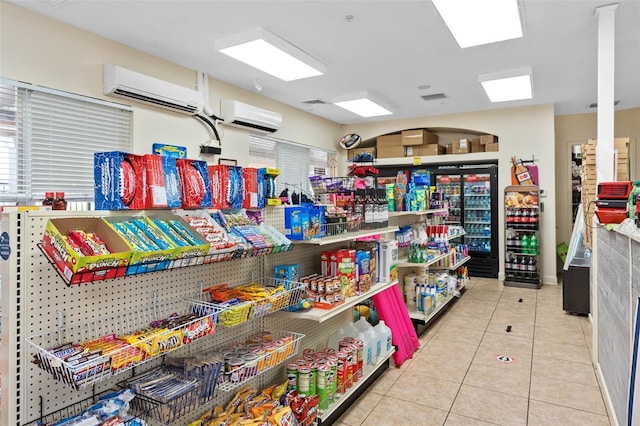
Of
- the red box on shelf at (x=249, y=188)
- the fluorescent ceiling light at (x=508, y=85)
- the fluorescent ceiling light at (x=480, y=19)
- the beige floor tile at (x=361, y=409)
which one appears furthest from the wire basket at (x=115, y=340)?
the fluorescent ceiling light at (x=508, y=85)

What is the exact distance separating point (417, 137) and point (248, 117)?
3799 millimetres

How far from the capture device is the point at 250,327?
2.64 meters

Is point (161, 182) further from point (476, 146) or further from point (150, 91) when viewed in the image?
→ point (476, 146)

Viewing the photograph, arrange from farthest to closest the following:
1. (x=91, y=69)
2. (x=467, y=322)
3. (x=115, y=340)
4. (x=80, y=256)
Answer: (x=467, y=322) < (x=91, y=69) < (x=115, y=340) < (x=80, y=256)

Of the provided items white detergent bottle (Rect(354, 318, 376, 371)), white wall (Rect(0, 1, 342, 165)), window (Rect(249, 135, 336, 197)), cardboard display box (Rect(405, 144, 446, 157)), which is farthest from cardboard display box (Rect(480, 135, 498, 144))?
white detergent bottle (Rect(354, 318, 376, 371))

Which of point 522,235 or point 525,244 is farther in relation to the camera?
point 522,235

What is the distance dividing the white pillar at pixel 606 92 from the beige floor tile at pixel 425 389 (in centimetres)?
225

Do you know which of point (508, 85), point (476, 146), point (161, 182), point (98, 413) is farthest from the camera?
point (476, 146)

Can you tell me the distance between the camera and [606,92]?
142 inches

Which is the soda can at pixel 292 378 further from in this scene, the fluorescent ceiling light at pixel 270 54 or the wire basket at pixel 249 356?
the fluorescent ceiling light at pixel 270 54

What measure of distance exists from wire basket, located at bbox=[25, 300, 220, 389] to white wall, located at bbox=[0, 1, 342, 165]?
3.05 m

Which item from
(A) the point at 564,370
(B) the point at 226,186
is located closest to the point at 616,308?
(A) the point at 564,370

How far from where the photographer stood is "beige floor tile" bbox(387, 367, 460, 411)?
3.07 metres

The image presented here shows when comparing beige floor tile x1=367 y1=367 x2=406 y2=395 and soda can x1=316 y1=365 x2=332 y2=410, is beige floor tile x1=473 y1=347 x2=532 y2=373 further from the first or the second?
soda can x1=316 y1=365 x2=332 y2=410
